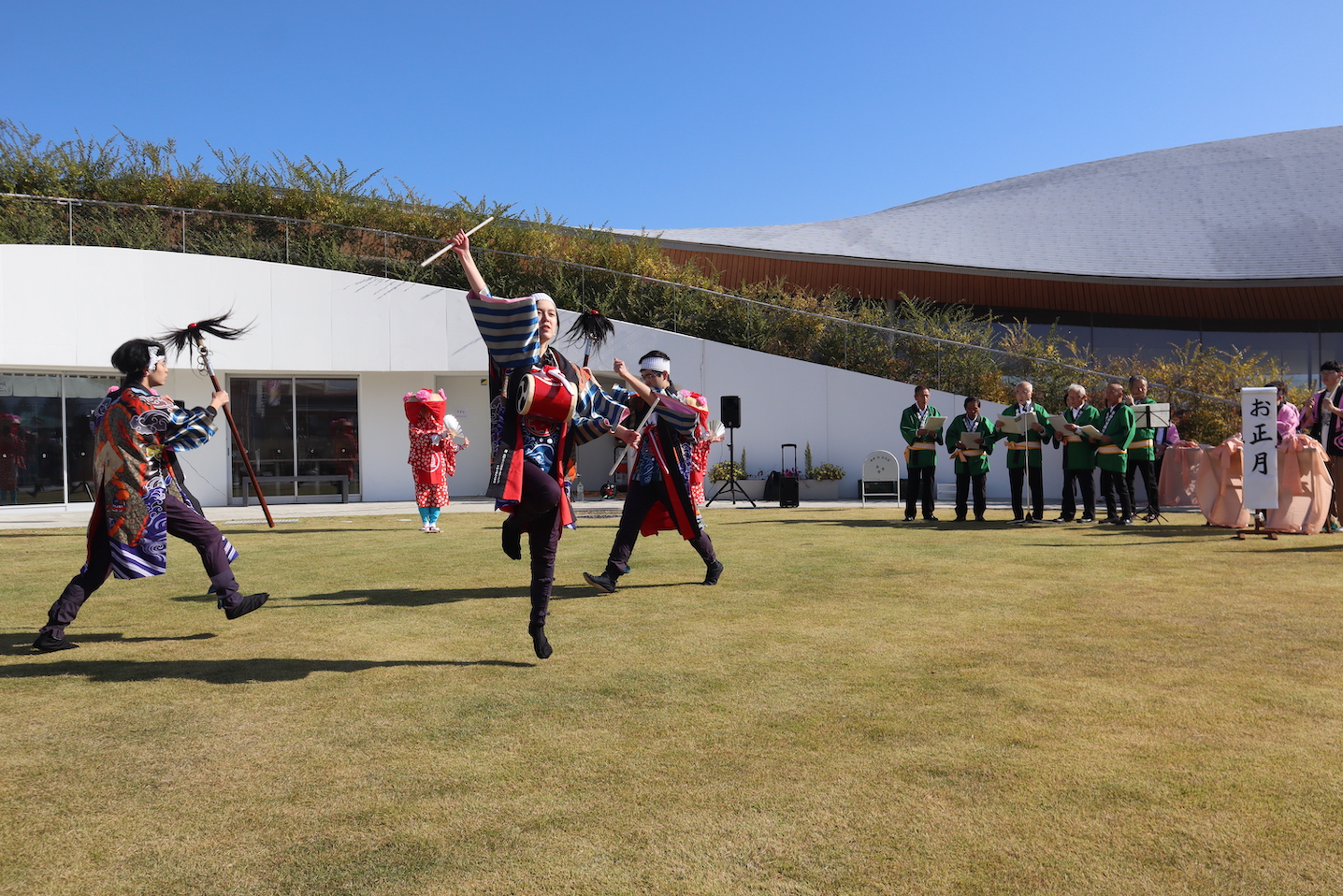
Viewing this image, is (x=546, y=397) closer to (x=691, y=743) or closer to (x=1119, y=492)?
(x=691, y=743)

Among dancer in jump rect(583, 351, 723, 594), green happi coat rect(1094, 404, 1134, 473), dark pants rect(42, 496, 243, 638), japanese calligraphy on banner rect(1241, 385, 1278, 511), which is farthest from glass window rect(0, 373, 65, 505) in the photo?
japanese calligraphy on banner rect(1241, 385, 1278, 511)

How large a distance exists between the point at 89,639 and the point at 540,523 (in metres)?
2.90

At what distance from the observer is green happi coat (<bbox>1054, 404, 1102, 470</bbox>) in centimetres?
1220

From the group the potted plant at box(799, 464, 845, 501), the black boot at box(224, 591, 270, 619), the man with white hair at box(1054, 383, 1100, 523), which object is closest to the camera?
the black boot at box(224, 591, 270, 619)

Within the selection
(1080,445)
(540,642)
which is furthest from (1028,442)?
(540,642)

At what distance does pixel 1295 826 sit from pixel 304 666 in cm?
420

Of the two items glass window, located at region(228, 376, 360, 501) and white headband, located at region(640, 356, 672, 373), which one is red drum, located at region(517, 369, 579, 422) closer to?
white headband, located at region(640, 356, 672, 373)

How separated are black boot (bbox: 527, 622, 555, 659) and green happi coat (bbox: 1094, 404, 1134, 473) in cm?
921

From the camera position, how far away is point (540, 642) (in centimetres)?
488

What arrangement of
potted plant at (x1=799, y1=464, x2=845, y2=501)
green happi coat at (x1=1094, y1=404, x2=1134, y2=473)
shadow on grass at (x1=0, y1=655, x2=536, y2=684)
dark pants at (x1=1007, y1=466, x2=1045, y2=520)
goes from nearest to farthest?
shadow on grass at (x1=0, y1=655, x2=536, y2=684) → green happi coat at (x1=1094, y1=404, x2=1134, y2=473) → dark pants at (x1=1007, y1=466, x2=1045, y2=520) → potted plant at (x1=799, y1=464, x2=845, y2=501)

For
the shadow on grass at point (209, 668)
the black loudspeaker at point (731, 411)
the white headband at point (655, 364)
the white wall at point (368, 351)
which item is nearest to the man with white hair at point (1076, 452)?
the white wall at point (368, 351)

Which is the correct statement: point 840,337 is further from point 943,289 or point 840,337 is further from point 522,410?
point 522,410

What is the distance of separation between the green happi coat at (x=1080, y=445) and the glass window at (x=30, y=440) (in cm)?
1773

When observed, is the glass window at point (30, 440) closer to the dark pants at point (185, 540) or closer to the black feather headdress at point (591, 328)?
the dark pants at point (185, 540)
